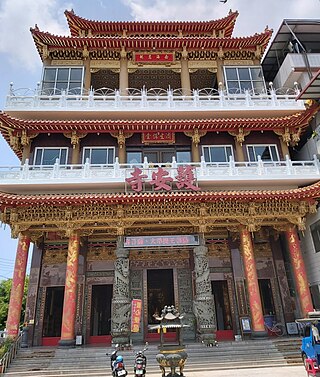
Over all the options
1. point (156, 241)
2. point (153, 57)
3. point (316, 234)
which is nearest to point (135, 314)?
point (156, 241)

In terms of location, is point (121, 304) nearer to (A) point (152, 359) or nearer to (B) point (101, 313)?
(A) point (152, 359)

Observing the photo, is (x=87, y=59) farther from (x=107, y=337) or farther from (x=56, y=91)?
(x=107, y=337)

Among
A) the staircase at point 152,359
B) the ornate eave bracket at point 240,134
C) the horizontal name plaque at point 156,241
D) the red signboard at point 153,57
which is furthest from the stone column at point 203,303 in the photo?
the red signboard at point 153,57

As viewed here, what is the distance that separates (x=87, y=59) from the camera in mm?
19859

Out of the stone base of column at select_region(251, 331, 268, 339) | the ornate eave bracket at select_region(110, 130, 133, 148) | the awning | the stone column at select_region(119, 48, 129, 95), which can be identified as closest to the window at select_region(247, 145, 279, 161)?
the awning

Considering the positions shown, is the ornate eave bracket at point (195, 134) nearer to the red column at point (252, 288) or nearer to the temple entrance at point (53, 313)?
the red column at point (252, 288)

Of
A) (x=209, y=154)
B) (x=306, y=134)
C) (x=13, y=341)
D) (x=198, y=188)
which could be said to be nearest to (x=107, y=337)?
(x=13, y=341)

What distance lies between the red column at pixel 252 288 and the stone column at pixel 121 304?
16.7 feet

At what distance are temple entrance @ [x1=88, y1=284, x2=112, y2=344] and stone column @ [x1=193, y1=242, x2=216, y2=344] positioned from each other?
5.24 metres

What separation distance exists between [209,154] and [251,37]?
330 inches

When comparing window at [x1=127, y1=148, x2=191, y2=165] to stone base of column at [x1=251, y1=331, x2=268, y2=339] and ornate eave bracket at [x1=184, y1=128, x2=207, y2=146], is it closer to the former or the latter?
ornate eave bracket at [x1=184, y1=128, x2=207, y2=146]

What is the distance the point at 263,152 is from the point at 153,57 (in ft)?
29.8

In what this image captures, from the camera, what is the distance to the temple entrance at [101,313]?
15659 millimetres

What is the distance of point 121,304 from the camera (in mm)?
12742
